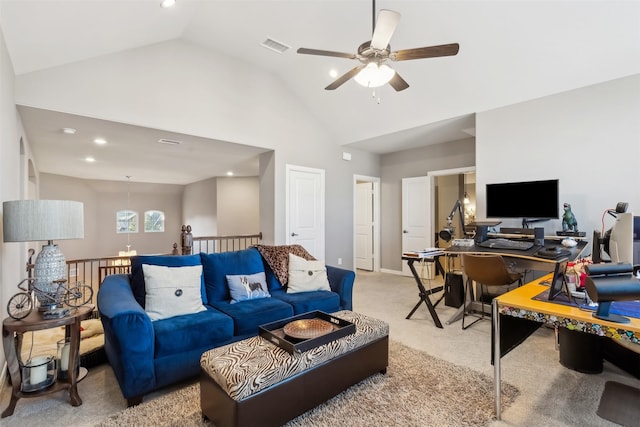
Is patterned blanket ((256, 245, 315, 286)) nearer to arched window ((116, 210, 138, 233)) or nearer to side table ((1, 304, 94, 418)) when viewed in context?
side table ((1, 304, 94, 418))

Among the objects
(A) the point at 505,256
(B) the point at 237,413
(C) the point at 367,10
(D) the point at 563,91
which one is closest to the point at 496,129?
(D) the point at 563,91

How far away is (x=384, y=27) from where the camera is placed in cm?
220

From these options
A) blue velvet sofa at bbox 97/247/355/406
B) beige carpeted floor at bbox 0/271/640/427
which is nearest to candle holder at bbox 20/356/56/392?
beige carpeted floor at bbox 0/271/640/427

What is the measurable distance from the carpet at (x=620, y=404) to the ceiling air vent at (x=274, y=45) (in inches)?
190

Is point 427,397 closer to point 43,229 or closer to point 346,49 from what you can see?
point 43,229

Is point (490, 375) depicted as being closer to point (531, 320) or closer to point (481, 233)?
point (531, 320)

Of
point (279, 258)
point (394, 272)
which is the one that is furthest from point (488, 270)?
point (394, 272)

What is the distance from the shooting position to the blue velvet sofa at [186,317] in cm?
199

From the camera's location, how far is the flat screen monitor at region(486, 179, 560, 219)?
3365mm

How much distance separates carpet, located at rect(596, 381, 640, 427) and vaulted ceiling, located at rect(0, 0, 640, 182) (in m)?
3.07

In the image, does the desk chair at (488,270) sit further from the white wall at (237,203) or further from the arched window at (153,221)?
the arched window at (153,221)

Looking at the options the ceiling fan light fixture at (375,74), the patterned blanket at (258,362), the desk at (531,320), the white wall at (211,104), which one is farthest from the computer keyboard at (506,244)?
the white wall at (211,104)

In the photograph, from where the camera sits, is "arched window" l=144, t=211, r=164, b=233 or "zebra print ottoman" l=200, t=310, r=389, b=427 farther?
"arched window" l=144, t=211, r=164, b=233

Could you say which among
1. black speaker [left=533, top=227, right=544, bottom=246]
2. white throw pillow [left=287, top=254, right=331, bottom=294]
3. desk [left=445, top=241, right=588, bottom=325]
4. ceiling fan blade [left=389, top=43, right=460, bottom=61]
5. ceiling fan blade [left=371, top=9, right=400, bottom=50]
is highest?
ceiling fan blade [left=371, top=9, right=400, bottom=50]
